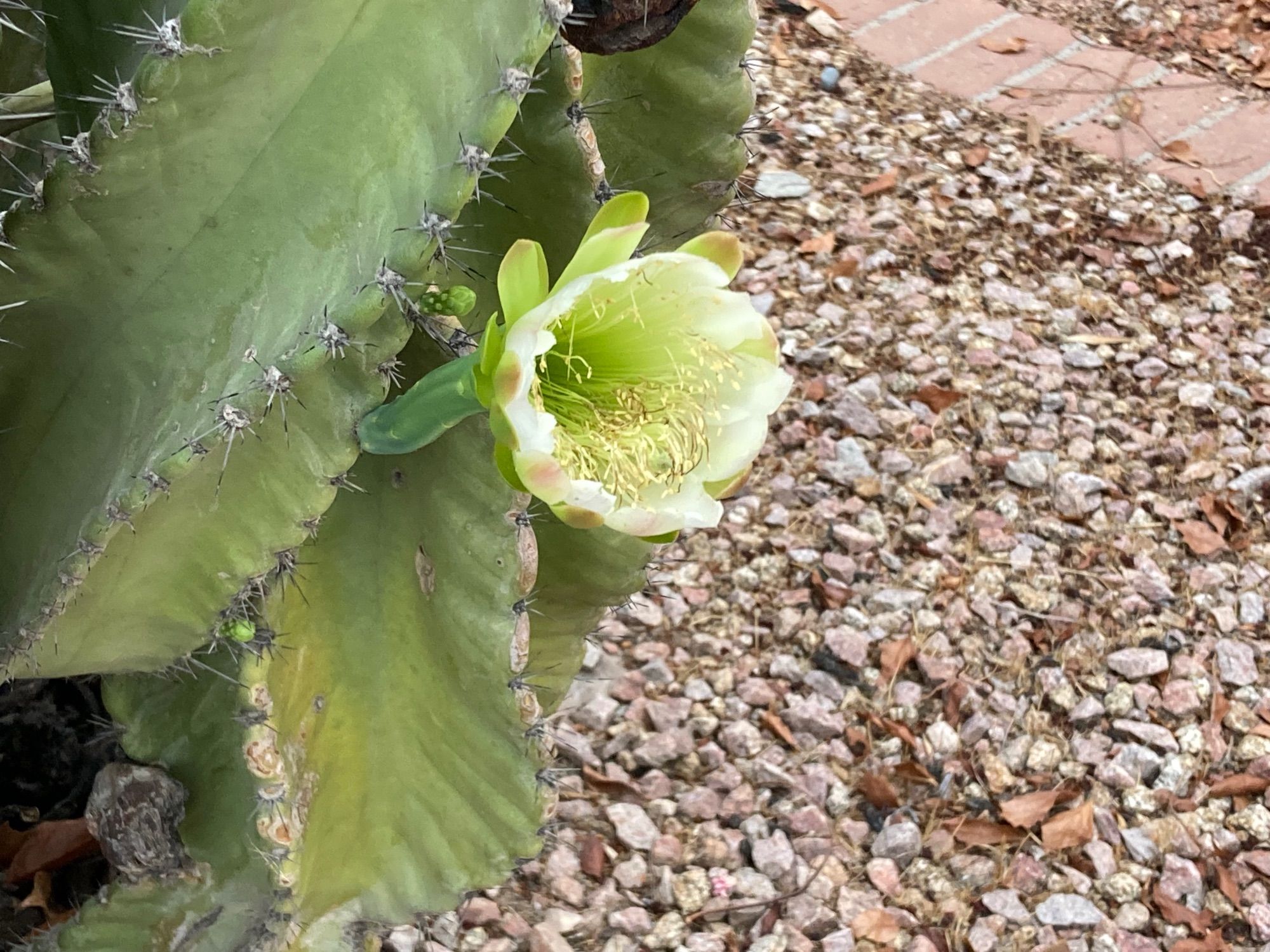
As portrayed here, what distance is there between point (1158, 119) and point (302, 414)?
2258mm

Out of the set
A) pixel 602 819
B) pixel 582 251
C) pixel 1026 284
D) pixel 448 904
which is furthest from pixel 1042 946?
pixel 1026 284

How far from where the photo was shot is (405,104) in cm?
73

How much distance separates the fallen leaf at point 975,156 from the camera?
236cm

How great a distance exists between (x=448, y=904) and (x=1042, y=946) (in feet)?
2.34

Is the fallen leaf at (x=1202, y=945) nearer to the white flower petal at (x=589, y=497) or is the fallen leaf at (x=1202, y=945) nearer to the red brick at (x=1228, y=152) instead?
the white flower petal at (x=589, y=497)

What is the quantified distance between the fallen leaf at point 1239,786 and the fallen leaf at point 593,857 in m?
0.78

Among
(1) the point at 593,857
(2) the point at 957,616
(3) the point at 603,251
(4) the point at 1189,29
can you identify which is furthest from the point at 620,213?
(4) the point at 1189,29

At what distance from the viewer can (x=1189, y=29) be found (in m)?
2.76

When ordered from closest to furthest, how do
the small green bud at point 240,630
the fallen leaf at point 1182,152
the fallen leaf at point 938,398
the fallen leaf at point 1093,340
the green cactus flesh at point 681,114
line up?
the small green bud at point 240,630, the green cactus flesh at point 681,114, the fallen leaf at point 938,398, the fallen leaf at point 1093,340, the fallen leaf at point 1182,152

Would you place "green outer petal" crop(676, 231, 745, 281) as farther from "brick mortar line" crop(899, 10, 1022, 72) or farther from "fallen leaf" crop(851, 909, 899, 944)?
"brick mortar line" crop(899, 10, 1022, 72)

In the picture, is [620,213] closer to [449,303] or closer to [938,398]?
[449,303]

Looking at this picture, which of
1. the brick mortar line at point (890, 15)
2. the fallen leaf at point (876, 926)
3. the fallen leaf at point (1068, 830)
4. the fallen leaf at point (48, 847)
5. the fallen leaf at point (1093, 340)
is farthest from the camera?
the brick mortar line at point (890, 15)

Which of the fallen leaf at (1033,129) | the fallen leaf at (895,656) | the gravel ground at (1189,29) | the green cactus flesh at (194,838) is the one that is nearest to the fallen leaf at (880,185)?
the fallen leaf at (1033,129)

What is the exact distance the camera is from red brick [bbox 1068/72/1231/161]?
7.97ft
